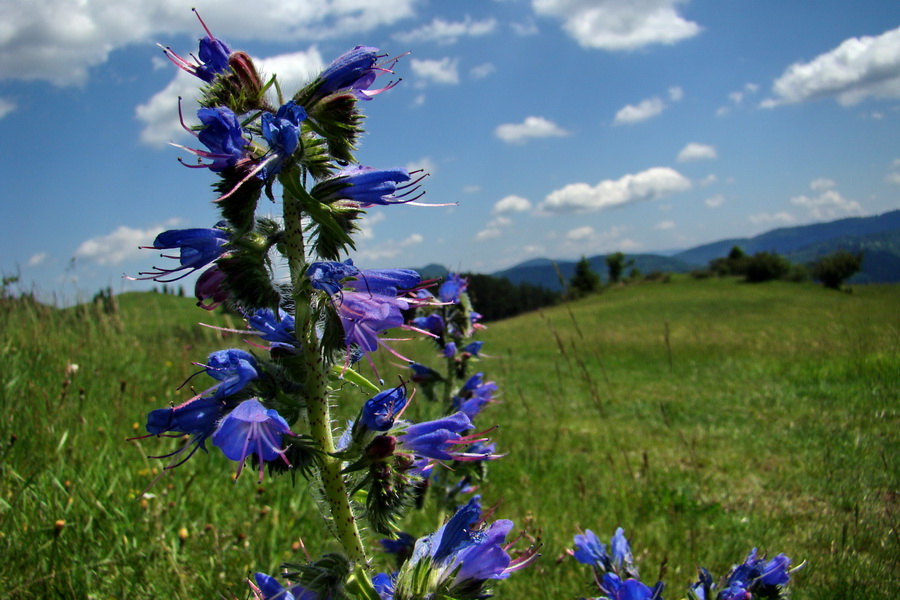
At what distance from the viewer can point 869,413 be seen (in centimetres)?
350

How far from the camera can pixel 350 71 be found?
4.83ft

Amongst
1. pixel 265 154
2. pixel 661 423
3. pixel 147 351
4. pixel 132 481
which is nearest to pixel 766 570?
pixel 265 154

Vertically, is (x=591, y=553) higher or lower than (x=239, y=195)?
lower

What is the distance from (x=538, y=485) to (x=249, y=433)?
437 centimetres

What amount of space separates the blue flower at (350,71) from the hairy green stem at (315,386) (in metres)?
0.31

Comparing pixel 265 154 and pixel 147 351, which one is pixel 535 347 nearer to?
pixel 147 351

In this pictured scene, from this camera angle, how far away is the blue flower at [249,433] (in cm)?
119

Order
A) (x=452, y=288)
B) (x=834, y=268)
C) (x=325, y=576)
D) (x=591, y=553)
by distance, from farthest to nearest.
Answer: (x=834, y=268), (x=452, y=288), (x=591, y=553), (x=325, y=576)

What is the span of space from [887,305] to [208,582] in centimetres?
606

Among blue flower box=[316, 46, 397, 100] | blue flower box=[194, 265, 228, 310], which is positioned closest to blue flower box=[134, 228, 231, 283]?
blue flower box=[194, 265, 228, 310]

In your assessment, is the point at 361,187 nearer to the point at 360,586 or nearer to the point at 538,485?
the point at 360,586

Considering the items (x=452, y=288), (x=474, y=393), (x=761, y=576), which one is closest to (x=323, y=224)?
(x=452, y=288)

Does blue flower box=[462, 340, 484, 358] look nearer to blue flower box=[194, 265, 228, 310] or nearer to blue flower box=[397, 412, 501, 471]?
blue flower box=[397, 412, 501, 471]

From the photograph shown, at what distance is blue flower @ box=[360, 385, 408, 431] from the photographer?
1.45m
